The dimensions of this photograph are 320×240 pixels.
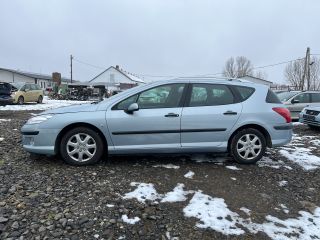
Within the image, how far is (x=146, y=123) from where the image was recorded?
5492mm

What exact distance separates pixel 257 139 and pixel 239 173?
0.84 metres

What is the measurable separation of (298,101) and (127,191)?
11.2 m

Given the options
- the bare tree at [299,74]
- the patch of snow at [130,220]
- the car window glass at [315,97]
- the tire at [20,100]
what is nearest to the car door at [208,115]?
the patch of snow at [130,220]

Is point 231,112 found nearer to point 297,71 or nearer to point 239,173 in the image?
point 239,173

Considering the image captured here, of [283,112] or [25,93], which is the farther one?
[25,93]

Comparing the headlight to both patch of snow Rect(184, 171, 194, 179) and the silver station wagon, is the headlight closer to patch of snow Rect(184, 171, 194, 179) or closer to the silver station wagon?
the silver station wagon

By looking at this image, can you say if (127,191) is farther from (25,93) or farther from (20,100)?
(25,93)

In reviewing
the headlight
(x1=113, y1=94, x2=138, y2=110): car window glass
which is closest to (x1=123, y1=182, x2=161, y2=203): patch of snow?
(x1=113, y1=94, x2=138, y2=110): car window glass

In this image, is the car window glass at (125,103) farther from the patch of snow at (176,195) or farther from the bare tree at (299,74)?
the bare tree at (299,74)

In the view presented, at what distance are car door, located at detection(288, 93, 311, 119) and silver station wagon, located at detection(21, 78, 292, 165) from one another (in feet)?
26.8

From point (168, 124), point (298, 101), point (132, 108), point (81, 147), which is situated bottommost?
point (81, 147)

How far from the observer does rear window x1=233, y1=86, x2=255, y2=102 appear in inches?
234

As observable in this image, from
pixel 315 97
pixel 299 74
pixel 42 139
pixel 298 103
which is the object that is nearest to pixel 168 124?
pixel 42 139

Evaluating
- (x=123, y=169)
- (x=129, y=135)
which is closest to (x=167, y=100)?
(x=129, y=135)
